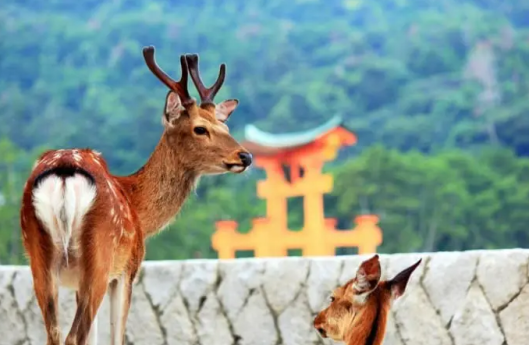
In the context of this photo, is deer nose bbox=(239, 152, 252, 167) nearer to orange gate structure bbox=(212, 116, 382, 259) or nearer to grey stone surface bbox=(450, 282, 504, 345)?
grey stone surface bbox=(450, 282, 504, 345)

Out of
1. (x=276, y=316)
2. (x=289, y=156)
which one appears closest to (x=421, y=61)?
(x=289, y=156)

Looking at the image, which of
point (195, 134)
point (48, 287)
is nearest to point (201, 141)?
point (195, 134)

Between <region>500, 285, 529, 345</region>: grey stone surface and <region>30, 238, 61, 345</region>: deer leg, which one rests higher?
<region>500, 285, 529, 345</region>: grey stone surface

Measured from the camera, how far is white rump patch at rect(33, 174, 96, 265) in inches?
113

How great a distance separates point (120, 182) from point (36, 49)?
26781mm

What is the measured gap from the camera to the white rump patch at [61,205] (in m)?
2.88

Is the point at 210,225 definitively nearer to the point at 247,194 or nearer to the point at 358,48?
the point at 247,194

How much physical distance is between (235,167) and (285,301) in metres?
1.86

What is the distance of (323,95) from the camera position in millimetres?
27172

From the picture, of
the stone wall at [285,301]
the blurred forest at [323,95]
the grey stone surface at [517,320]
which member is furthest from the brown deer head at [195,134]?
the blurred forest at [323,95]

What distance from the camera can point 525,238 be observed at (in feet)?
74.8

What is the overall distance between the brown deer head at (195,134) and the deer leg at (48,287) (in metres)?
0.61

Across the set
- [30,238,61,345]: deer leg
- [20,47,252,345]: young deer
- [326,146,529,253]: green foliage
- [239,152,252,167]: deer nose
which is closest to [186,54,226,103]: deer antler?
[20,47,252,345]: young deer

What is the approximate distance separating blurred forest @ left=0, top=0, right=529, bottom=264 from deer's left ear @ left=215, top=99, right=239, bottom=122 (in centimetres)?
1848
